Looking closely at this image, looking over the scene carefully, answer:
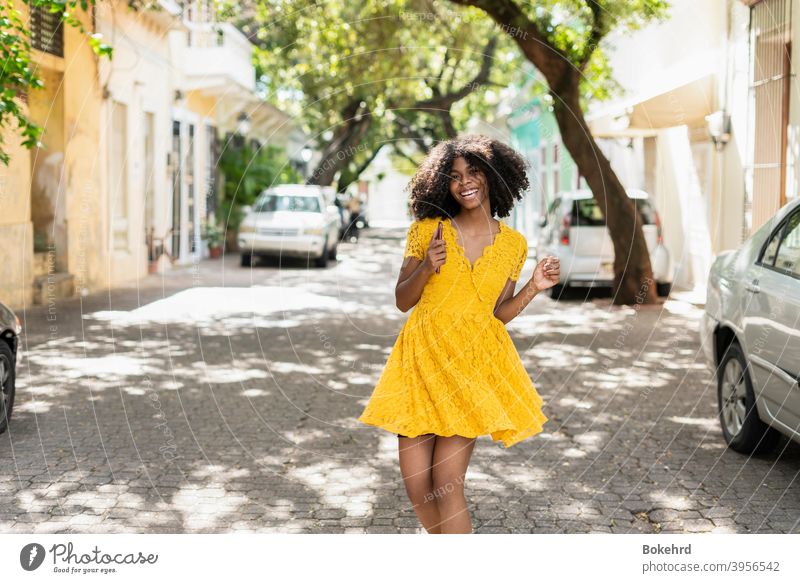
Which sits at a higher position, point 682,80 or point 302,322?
point 682,80

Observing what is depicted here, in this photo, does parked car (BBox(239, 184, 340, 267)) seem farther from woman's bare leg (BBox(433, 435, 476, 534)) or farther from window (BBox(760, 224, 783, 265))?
woman's bare leg (BBox(433, 435, 476, 534))

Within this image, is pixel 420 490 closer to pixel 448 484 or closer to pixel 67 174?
pixel 448 484

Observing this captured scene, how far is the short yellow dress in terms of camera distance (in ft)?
13.0

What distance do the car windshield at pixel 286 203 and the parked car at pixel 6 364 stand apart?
1634 centimetres

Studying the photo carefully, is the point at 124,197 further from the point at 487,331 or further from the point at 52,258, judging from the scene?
the point at 487,331

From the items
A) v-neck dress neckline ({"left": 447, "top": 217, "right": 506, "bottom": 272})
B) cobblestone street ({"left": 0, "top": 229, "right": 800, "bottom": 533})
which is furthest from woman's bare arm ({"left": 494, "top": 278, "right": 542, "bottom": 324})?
cobblestone street ({"left": 0, "top": 229, "right": 800, "bottom": 533})

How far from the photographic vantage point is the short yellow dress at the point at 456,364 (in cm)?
396

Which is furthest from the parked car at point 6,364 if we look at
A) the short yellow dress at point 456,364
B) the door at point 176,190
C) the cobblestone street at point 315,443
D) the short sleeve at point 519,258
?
the door at point 176,190

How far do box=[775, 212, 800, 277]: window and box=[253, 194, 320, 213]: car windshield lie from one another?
58.1 feet

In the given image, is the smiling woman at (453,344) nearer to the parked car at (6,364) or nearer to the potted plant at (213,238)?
the parked car at (6,364)

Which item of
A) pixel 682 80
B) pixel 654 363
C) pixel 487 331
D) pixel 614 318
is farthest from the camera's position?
pixel 682 80

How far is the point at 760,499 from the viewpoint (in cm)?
572

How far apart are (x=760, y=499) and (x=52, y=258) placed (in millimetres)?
12219
